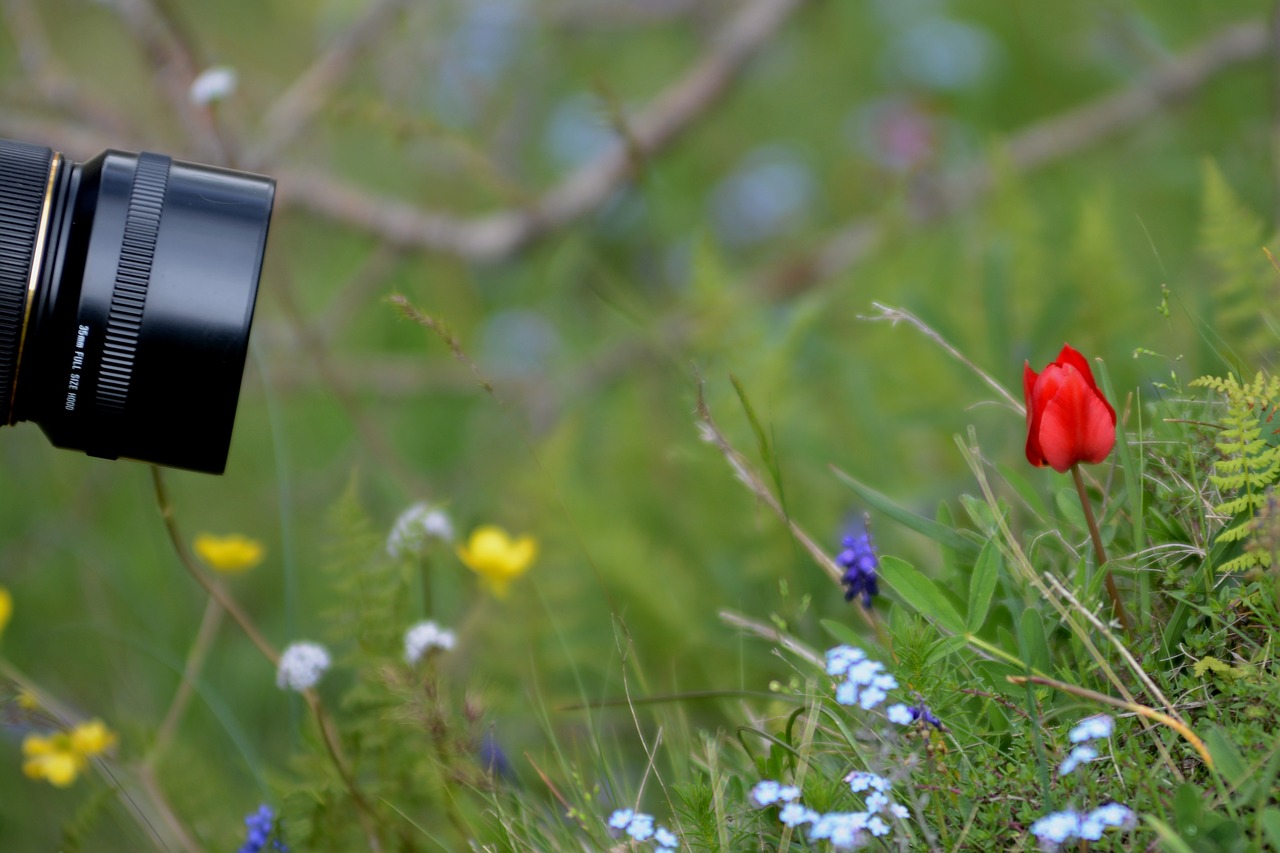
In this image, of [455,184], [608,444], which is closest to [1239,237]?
[608,444]

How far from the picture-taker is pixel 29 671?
6.23 feet

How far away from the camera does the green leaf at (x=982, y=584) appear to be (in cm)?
90

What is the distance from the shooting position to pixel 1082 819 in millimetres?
751

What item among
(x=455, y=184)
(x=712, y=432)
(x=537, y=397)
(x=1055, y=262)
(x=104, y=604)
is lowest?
(x=104, y=604)

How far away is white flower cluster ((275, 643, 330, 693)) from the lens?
43.1 inches

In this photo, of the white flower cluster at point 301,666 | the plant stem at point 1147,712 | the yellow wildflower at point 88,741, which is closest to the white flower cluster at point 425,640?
the white flower cluster at point 301,666

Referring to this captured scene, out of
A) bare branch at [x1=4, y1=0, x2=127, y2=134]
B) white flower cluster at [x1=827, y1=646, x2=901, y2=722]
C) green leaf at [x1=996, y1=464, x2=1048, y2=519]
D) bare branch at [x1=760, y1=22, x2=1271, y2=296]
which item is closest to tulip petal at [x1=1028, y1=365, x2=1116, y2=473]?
green leaf at [x1=996, y1=464, x2=1048, y2=519]

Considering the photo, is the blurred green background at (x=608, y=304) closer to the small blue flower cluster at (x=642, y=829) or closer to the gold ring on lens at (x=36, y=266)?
the small blue flower cluster at (x=642, y=829)

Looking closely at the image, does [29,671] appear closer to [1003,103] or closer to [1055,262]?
[1055,262]

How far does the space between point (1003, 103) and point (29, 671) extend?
10.9 ft

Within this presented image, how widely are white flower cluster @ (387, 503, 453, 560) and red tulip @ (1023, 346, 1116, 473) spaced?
68 cm

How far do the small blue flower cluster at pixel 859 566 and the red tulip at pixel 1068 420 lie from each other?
205mm

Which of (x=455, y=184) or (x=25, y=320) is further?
(x=455, y=184)

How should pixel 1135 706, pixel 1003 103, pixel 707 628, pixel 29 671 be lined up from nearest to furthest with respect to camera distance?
pixel 1135 706
pixel 707 628
pixel 29 671
pixel 1003 103
